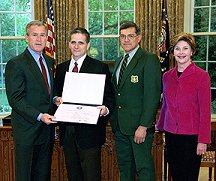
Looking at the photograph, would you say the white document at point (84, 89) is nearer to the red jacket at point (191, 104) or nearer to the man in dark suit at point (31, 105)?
the man in dark suit at point (31, 105)

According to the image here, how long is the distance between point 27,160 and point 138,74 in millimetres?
1121

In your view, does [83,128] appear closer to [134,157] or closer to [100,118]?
[100,118]

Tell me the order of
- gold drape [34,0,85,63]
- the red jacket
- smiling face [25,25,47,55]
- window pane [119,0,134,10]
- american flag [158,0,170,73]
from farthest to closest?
1. window pane [119,0,134,10]
2. gold drape [34,0,85,63]
3. american flag [158,0,170,73]
4. smiling face [25,25,47,55]
5. the red jacket

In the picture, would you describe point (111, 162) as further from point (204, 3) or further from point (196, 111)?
point (204, 3)

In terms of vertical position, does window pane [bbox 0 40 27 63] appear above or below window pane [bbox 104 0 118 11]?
below

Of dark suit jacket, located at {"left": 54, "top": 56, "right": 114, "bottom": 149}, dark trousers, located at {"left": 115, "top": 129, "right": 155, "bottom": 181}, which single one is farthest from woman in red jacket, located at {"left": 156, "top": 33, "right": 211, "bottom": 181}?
dark suit jacket, located at {"left": 54, "top": 56, "right": 114, "bottom": 149}

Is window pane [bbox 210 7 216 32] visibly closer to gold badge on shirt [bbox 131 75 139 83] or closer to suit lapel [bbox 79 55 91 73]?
gold badge on shirt [bbox 131 75 139 83]

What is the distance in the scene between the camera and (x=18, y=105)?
8.23 feet

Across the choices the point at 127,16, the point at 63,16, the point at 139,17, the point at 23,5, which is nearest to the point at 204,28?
the point at 139,17

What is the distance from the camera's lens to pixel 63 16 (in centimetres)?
570

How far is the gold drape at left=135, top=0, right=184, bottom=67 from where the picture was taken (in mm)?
5375

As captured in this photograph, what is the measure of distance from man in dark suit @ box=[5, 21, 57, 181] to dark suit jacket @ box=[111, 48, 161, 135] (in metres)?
0.60

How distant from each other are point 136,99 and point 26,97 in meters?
0.88

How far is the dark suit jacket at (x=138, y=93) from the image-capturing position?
266 centimetres
